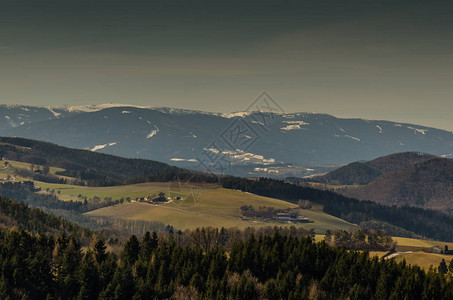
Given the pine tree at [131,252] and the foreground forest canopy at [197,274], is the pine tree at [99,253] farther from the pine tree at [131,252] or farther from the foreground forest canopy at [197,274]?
the pine tree at [131,252]

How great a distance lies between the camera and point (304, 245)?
173 meters

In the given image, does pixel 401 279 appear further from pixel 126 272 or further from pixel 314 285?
pixel 126 272

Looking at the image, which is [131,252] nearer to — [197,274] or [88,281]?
[88,281]

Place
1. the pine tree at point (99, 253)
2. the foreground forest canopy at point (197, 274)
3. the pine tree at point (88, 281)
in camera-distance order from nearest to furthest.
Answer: the foreground forest canopy at point (197, 274) → the pine tree at point (88, 281) → the pine tree at point (99, 253)

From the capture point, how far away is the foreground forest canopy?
137500 mm

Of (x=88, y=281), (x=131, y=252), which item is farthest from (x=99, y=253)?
(x=88, y=281)

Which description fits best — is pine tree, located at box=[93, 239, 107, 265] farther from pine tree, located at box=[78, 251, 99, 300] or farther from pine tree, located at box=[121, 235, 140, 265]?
pine tree, located at box=[78, 251, 99, 300]

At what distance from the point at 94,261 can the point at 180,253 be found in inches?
996

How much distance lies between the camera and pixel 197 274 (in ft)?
477

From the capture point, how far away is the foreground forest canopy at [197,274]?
13750cm

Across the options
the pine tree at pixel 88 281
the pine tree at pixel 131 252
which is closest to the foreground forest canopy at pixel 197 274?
the pine tree at pixel 131 252

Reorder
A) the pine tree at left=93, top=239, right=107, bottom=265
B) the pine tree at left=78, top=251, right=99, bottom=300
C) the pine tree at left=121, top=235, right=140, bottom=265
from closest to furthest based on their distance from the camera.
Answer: the pine tree at left=78, top=251, right=99, bottom=300 < the pine tree at left=93, top=239, right=107, bottom=265 < the pine tree at left=121, top=235, right=140, bottom=265

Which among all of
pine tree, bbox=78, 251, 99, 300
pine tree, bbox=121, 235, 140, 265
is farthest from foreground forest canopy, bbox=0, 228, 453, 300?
pine tree, bbox=78, 251, 99, 300

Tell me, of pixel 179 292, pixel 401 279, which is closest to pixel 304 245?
pixel 401 279
